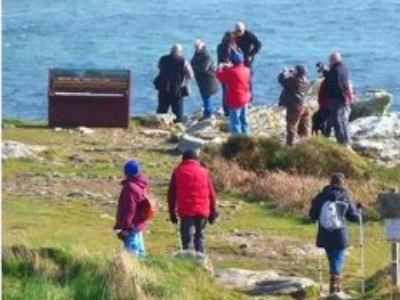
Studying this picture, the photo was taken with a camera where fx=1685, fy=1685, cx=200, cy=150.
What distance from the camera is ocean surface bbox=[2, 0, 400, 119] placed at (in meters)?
48.8

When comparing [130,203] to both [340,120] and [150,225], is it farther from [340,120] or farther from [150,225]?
[340,120]

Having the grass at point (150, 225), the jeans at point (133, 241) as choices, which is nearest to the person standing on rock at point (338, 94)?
the grass at point (150, 225)

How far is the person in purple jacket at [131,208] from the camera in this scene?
16734 millimetres

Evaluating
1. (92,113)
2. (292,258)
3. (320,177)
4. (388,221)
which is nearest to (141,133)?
(92,113)

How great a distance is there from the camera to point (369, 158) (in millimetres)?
25547

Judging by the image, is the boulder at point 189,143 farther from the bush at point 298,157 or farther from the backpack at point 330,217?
the backpack at point 330,217

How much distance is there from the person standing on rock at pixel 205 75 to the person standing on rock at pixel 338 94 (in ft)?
14.5

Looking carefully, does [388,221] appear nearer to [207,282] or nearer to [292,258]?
[207,282]

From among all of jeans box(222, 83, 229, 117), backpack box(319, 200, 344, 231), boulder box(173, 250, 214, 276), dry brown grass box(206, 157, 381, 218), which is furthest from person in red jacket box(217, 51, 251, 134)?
boulder box(173, 250, 214, 276)

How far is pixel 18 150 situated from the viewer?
25484 millimetres

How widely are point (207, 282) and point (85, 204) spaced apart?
724cm

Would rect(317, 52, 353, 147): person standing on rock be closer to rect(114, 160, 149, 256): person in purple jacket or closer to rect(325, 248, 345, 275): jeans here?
rect(325, 248, 345, 275): jeans

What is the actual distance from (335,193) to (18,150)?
938cm

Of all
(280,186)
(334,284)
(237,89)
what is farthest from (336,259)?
(237,89)
